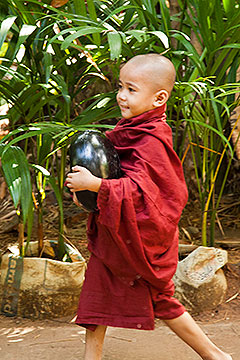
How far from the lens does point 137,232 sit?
1.96m

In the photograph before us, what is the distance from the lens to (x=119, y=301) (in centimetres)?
214

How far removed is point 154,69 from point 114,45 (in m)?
0.21

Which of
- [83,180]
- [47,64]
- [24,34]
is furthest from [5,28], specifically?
[83,180]

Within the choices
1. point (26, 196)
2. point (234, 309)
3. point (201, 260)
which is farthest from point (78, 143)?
point (234, 309)

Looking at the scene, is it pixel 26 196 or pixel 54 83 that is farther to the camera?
pixel 54 83

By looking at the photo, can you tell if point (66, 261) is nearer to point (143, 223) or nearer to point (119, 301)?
point (119, 301)

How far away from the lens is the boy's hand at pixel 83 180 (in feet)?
6.11

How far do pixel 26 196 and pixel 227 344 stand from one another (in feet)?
3.73

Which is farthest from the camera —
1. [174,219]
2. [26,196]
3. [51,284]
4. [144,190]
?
[51,284]

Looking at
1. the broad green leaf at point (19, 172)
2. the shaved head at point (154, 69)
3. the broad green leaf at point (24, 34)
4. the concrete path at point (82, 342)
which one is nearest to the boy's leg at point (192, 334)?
the concrete path at point (82, 342)

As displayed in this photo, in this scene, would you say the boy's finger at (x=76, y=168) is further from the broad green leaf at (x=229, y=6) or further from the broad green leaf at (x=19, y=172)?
the broad green leaf at (x=229, y=6)

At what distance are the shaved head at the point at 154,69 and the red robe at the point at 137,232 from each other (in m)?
0.10

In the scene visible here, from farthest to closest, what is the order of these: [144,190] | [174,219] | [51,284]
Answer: [51,284] → [174,219] → [144,190]

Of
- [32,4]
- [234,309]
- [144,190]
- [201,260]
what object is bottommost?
[234,309]
